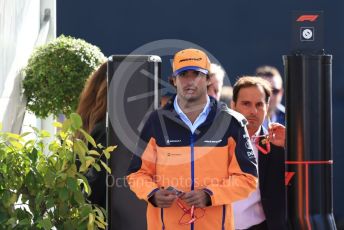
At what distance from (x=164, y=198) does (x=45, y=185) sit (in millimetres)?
597

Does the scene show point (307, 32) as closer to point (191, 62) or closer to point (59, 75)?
point (191, 62)

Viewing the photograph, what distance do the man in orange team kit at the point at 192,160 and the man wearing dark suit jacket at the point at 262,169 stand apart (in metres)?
0.90

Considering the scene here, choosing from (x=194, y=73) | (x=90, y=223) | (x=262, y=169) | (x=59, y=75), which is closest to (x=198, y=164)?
(x=194, y=73)

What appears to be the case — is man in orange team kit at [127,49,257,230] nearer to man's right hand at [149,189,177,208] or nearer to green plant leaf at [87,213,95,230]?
man's right hand at [149,189,177,208]

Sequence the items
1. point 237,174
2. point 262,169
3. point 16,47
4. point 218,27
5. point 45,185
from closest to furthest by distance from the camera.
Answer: point 237,174
point 45,185
point 262,169
point 16,47
point 218,27

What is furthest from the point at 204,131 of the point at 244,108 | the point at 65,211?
the point at 244,108

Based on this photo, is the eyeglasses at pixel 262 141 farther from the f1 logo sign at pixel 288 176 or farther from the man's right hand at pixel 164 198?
the man's right hand at pixel 164 198

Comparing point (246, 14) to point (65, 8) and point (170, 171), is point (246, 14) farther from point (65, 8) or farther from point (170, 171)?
point (170, 171)

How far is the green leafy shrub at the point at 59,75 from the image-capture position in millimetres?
7691

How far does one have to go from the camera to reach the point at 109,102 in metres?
4.64

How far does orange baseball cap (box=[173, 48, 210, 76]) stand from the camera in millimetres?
3984

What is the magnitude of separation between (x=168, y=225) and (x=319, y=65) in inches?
45.8

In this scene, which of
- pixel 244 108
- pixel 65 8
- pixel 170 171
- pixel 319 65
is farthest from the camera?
pixel 65 8

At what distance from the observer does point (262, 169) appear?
487 centimetres
